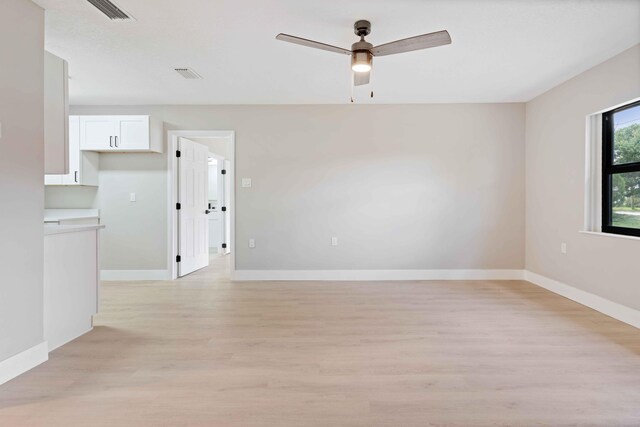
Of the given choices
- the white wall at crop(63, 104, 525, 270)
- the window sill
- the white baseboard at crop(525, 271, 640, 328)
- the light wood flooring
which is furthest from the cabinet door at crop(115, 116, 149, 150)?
the white baseboard at crop(525, 271, 640, 328)

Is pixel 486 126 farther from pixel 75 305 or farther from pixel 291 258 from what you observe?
pixel 75 305

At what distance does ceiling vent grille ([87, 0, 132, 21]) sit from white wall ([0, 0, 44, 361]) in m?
0.38

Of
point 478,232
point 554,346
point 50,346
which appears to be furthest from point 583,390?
point 50,346

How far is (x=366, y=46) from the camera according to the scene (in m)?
2.66

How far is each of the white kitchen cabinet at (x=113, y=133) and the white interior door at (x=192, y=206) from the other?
21.0 inches

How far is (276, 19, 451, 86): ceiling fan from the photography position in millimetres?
2416

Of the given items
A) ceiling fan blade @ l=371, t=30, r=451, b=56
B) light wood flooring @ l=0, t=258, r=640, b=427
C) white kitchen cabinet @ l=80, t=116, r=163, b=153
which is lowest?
light wood flooring @ l=0, t=258, r=640, b=427

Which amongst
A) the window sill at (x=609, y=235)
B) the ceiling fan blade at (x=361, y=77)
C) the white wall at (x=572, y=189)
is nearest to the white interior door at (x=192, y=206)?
the ceiling fan blade at (x=361, y=77)

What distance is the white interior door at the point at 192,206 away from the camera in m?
5.21

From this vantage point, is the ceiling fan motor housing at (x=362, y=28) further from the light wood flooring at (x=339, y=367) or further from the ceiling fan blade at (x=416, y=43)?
the light wood flooring at (x=339, y=367)

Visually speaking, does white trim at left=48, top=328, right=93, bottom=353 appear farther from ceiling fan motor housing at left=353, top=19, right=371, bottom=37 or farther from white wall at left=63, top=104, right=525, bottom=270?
ceiling fan motor housing at left=353, top=19, right=371, bottom=37

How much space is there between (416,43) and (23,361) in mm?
3275

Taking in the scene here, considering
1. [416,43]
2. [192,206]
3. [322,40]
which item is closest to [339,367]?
[416,43]

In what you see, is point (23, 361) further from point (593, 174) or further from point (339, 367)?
point (593, 174)
